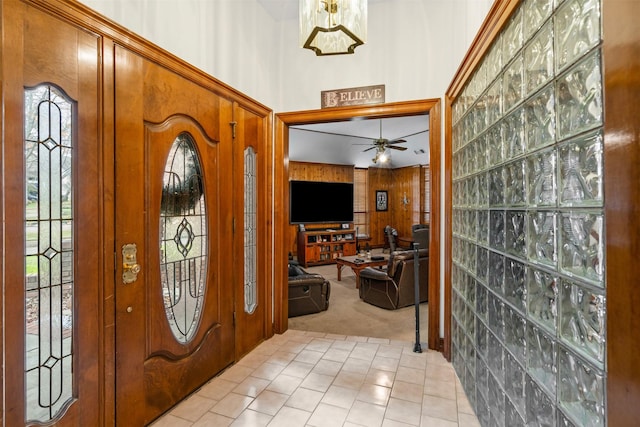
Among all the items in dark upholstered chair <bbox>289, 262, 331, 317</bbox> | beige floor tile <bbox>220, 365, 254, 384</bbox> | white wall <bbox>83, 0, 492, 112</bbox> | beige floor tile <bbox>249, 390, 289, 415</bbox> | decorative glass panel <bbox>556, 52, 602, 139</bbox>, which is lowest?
beige floor tile <bbox>249, 390, 289, 415</bbox>

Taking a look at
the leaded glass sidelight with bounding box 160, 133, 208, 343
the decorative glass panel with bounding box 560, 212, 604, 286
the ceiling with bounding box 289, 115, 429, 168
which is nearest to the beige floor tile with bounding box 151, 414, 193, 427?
the leaded glass sidelight with bounding box 160, 133, 208, 343

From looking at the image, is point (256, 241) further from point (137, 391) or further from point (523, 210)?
point (523, 210)

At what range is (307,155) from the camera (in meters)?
7.22

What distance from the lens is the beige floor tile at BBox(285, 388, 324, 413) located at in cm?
192

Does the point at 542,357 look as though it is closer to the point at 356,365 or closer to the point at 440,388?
the point at 440,388

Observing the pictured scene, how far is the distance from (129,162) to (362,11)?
1.43 metres

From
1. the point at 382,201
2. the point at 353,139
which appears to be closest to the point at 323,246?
the point at 353,139

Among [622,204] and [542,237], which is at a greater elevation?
[622,204]

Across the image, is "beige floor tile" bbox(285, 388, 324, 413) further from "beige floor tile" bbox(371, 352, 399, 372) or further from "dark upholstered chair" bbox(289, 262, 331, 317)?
"dark upholstered chair" bbox(289, 262, 331, 317)

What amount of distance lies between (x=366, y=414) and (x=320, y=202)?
19.4ft

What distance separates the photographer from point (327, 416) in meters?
1.82

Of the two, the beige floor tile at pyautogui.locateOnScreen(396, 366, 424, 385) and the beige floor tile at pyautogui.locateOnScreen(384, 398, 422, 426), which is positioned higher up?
the beige floor tile at pyautogui.locateOnScreen(396, 366, 424, 385)

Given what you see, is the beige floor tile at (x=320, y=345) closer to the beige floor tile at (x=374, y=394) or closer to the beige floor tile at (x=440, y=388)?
the beige floor tile at (x=374, y=394)

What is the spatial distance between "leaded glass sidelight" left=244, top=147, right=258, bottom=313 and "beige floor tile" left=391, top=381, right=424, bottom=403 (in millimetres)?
1358
